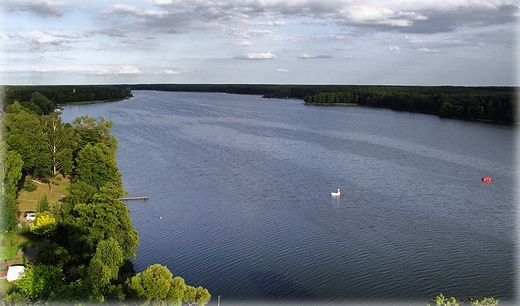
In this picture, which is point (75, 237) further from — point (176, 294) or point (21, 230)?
point (176, 294)

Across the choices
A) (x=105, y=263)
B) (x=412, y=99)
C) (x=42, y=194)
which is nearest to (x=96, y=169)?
(x=42, y=194)

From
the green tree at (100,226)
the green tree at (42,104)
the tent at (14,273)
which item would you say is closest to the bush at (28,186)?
the green tree at (100,226)

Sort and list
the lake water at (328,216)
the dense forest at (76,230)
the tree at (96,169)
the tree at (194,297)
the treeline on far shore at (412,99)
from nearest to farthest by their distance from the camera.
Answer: the dense forest at (76,230)
the tree at (194,297)
the lake water at (328,216)
the tree at (96,169)
the treeline on far shore at (412,99)

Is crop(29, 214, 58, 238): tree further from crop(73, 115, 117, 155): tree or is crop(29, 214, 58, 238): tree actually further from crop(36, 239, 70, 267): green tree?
crop(73, 115, 117, 155): tree

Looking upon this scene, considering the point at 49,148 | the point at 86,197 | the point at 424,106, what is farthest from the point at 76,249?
the point at 424,106

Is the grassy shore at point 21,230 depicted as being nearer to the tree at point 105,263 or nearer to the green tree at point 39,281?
the green tree at point 39,281

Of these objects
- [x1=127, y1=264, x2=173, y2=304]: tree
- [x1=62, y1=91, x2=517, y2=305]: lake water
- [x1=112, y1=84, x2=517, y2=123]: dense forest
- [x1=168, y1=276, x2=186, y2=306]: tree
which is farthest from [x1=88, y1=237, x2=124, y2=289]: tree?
[x1=112, y1=84, x2=517, y2=123]: dense forest

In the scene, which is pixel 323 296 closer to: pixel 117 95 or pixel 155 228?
pixel 155 228

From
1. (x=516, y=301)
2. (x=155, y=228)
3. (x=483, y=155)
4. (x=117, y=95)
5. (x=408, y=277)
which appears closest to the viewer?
(x=516, y=301)
